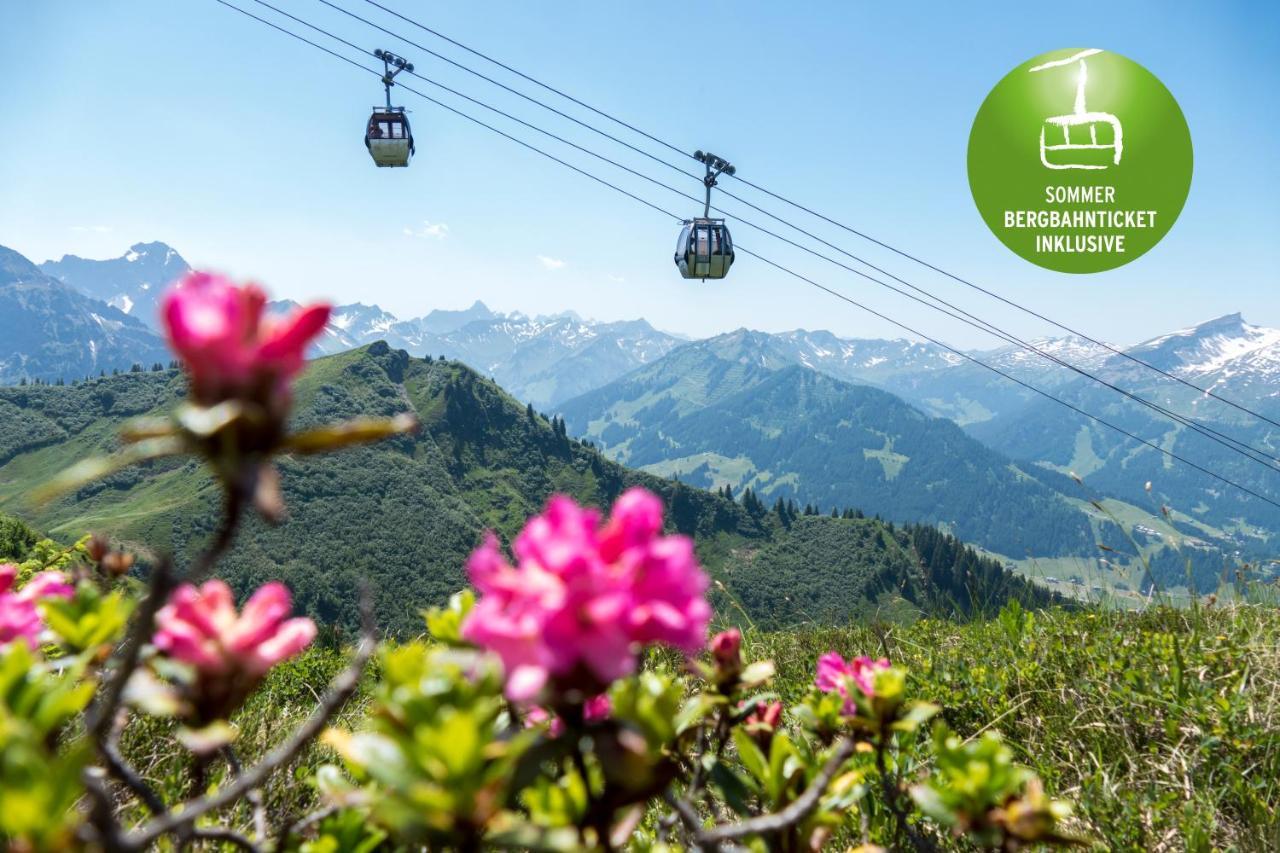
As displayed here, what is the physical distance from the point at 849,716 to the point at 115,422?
223997 millimetres

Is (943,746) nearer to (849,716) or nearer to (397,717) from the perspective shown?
(849,716)

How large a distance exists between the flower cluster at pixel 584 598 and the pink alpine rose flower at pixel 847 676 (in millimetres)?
768

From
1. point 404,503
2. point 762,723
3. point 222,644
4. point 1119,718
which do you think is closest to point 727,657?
point 762,723

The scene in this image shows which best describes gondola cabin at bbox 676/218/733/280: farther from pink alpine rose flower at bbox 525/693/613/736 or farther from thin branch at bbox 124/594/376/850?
thin branch at bbox 124/594/376/850

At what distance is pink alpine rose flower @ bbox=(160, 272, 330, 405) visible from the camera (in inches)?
30.5

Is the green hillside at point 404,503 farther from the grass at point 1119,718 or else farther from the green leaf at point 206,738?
the green leaf at point 206,738

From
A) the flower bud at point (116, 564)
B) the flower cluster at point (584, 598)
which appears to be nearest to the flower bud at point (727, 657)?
the flower cluster at point (584, 598)

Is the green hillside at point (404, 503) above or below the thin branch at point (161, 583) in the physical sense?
below

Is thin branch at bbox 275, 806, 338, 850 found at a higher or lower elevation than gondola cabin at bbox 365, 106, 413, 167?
lower

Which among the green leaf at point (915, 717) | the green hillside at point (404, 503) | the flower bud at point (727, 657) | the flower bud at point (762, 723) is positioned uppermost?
the flower bud at point (727, 657)

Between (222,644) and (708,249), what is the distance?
14.4 m

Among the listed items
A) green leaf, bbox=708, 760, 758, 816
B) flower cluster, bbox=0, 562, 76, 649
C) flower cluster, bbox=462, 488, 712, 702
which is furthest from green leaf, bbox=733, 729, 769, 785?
flower cluster, bbox=0, 562, 76, 649

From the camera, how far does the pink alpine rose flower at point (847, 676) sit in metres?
1.50

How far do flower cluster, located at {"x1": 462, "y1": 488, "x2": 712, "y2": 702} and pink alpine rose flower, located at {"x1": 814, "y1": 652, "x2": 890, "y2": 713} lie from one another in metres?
0.77
